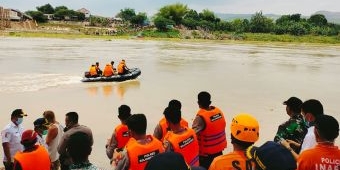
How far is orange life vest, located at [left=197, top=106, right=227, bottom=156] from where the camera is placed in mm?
5723

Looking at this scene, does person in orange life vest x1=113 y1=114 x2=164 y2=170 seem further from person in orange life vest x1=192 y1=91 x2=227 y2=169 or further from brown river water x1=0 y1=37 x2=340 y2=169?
brown river water x1=0 y1=37 x2=340 y2=169

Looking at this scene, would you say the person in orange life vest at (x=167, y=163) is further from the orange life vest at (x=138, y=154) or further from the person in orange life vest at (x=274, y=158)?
the orange life vest at (x=138, y=154)

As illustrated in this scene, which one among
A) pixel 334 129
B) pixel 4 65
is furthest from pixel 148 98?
pixel 4 65

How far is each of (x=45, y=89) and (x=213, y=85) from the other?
8.63 meters

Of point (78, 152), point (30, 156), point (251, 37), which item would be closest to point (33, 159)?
point (30, 156)

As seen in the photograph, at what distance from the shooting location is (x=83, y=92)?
1884 cm

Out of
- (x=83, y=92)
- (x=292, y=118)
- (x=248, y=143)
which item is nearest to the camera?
(x=248, y=143)

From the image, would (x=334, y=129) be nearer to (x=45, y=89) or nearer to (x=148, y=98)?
(x=148, y=98)

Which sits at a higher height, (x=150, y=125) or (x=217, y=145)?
(x=217, y=145)

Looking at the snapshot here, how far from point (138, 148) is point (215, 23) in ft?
391

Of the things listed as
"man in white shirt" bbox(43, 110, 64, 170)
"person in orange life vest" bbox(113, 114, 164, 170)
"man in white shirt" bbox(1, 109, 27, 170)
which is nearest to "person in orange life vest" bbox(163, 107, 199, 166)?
"person in orange life vest" bbox(113, 114, 164, 170)

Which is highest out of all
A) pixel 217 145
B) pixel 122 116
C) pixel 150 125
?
pixel 122 116

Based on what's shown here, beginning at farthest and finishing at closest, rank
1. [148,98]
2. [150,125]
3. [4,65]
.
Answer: [4,65], [148,98], [150,125]

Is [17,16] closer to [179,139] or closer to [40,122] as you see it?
[40,122]
